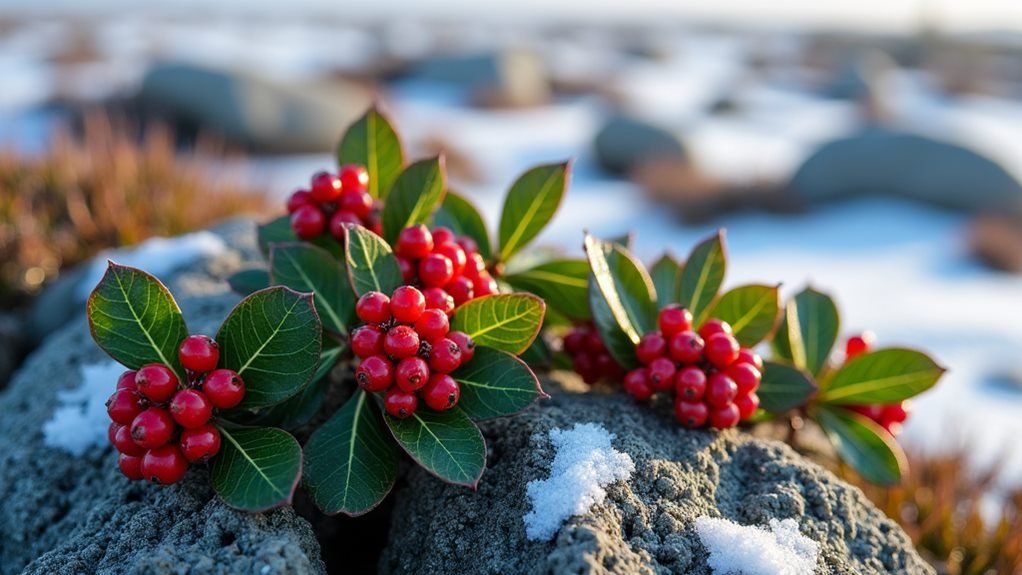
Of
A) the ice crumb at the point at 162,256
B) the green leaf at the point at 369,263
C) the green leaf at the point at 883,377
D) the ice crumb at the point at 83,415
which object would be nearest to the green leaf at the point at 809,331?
the green leaf at the point at 883,377

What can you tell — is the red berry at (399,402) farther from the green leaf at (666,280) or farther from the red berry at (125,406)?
the green leaf at (666,280)

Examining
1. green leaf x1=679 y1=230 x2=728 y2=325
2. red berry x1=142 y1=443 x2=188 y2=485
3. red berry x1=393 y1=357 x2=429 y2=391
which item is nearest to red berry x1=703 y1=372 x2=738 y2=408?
green leaf x1=679 y1=230 x2=728 y2=325

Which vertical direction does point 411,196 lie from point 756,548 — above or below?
above

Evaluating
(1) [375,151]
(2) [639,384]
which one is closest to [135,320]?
(1) [375,151]

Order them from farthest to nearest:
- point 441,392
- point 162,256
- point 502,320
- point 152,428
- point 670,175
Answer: point 670,175, point 162,256, point 502,320, point 441,392, point 152,428

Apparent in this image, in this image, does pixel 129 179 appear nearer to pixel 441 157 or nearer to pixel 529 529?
pixel 441 157

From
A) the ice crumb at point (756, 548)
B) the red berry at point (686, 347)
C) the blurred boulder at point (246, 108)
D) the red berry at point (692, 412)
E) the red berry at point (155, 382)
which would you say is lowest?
the blurred boulder at point (246, 108)

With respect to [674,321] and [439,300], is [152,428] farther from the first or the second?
[674,321]
